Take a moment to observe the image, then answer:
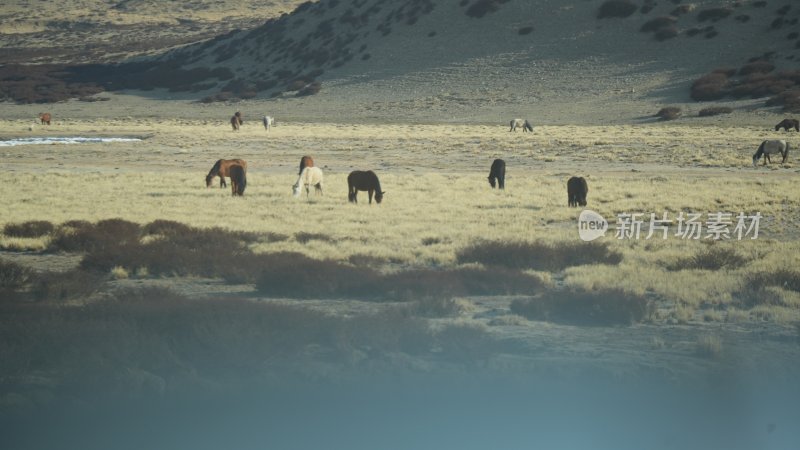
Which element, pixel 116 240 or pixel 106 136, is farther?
pixel 106 136

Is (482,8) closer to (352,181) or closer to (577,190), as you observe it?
(352,181)

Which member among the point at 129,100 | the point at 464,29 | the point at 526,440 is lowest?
the point at 526,440

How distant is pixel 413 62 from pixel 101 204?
68.3 m

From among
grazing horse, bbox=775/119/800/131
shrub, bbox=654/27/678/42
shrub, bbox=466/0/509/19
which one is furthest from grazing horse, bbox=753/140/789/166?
shrub, bbox=466/0/509/19

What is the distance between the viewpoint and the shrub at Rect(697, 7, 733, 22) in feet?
284

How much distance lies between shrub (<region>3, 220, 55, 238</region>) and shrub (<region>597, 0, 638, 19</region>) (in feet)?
259

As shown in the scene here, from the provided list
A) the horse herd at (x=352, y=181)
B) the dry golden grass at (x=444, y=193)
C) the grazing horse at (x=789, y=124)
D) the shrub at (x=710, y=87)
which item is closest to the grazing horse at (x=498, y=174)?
the horse herd at (x=352, y=181)

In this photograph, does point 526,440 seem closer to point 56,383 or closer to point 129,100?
point 56,383

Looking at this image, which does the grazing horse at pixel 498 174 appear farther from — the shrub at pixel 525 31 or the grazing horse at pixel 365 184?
the shrub at pixel 525 31

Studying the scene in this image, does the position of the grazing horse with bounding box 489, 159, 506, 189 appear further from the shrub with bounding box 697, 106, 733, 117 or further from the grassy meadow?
the shrub with bounding box 697, 106, 733, 117

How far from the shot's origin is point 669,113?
214 feet

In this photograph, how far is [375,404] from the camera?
8.23m

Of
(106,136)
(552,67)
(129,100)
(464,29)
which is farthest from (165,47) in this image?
(106,136)

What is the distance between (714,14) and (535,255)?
3106 inches
